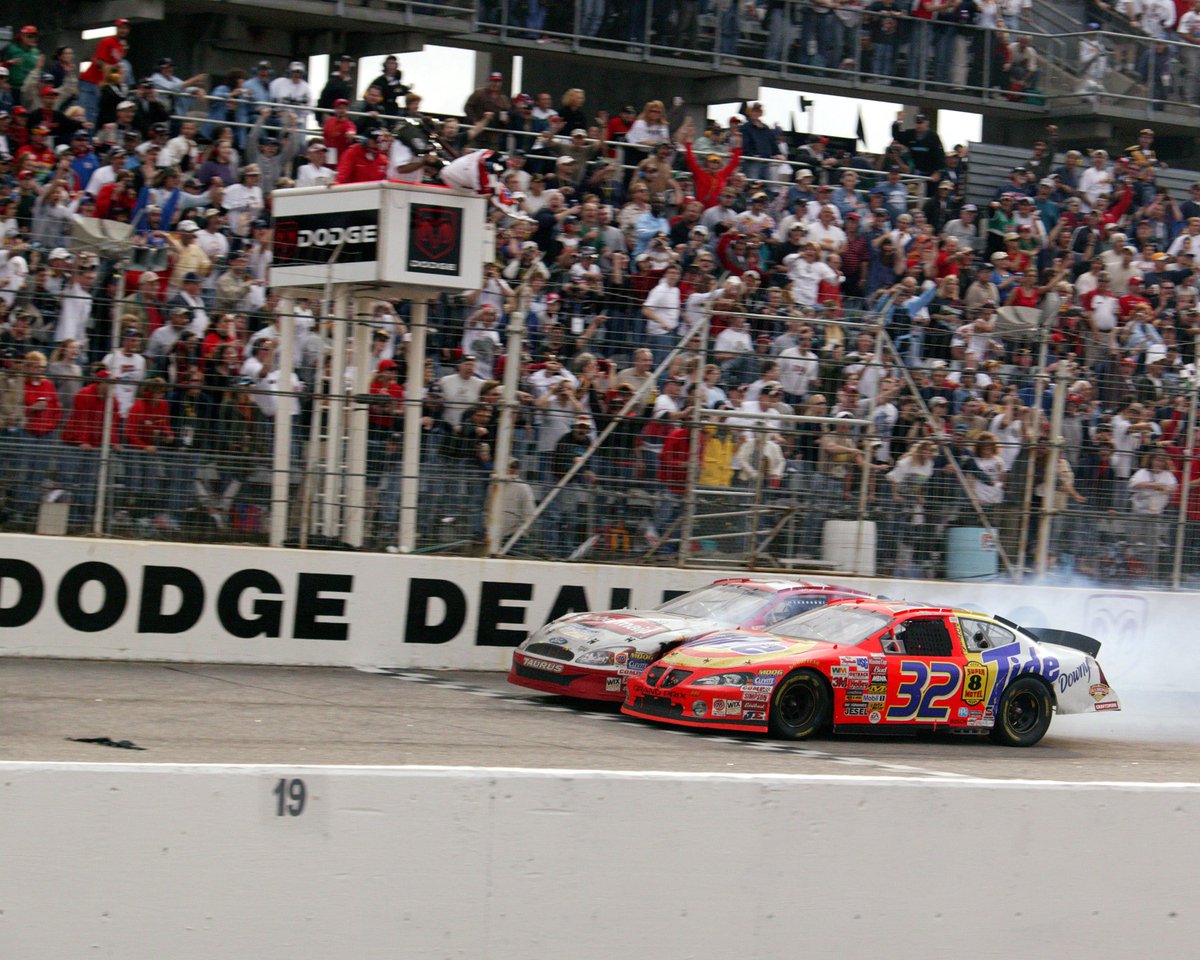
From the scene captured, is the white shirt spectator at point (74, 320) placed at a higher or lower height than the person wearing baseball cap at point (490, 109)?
lower

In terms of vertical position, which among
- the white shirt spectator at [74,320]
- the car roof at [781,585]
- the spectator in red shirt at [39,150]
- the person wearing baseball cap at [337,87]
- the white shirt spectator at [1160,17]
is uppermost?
the white shirt spectator at [1160,17]

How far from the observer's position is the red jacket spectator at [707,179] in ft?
65.7

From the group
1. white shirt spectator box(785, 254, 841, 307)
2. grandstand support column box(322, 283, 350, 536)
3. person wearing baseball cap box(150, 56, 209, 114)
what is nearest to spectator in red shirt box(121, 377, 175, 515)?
grandstand support column box(322, 283, 350, 536)

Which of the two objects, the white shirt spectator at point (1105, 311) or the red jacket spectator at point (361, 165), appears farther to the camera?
the white shirt spectator at point (1105, 311)

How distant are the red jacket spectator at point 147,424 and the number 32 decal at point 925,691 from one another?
5.73m

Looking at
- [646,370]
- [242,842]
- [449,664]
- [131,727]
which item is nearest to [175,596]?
[449,664]

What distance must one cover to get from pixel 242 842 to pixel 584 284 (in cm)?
1178

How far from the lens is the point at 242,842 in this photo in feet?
17.1

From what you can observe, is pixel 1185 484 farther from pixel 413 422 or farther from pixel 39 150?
pixel 39 150

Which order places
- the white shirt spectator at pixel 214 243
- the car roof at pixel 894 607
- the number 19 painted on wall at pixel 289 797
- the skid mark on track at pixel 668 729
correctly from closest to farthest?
1. the number 19 painted on wall at pixel 289 797
2. the skid mark on track at pixel 668 729
3. the car roof at pixel 894 607
4. the white shirt spectator at pixel 214 243

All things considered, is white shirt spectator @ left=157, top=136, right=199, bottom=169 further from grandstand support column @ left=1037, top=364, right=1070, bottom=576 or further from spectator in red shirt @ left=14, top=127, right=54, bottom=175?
grandstand support column @ left=1037, top=364, right=1070, bottom=576

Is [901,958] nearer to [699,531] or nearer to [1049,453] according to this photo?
[699,531]

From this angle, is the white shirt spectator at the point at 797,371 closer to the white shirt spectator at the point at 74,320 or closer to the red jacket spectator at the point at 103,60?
the white shirt spectator at the point at 74,320

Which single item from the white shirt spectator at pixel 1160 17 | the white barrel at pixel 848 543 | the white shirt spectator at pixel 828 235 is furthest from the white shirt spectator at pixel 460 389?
the white shirt spectator at pixel 1160 17
